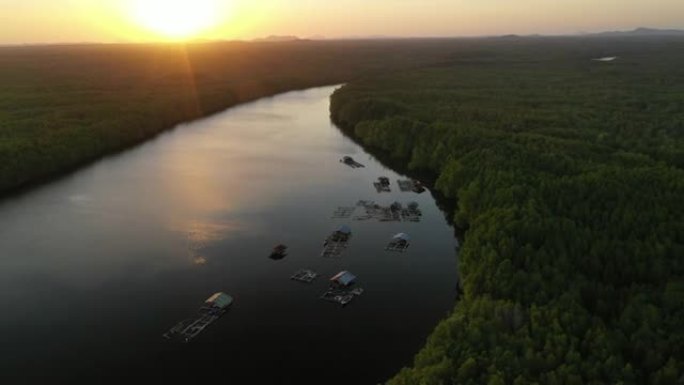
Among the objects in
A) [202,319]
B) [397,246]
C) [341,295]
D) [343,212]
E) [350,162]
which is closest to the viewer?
[202,319]

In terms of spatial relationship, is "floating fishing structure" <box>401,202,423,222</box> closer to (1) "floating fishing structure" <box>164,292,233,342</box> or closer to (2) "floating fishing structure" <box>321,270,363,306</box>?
(2) "floating fishing structure" <box>321,270,363,306</box>

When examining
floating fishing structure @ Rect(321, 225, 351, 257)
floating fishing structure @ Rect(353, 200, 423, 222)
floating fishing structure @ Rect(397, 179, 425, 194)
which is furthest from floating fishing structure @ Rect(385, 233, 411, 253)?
floating fishing structure @ Rect(397, 179, 425, 194)

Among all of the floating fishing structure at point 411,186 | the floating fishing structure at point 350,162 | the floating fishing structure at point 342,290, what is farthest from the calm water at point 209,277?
the floating fishing structure at point 350,162

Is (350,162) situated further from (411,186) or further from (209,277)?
(209,277)

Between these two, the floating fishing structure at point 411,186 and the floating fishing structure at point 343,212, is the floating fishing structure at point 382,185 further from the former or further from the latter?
the floating fishing structure at point 343,212

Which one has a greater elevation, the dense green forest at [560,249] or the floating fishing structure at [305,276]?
the dense green forest at [560,249]

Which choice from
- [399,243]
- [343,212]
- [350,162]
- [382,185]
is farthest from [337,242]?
[350,162]
